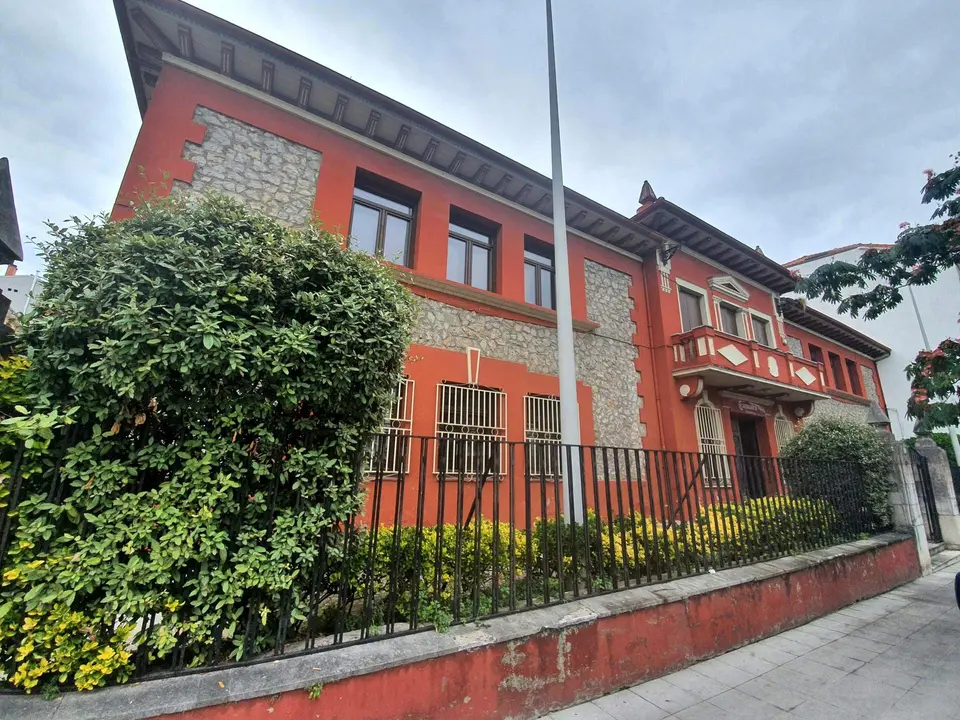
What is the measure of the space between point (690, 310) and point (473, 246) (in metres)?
6.84

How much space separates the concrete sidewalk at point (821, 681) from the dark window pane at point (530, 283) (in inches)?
271

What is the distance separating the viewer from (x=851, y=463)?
740cm

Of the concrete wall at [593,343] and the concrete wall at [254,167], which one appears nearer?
the concrete wall at [254,167]

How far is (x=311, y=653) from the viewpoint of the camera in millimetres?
2529

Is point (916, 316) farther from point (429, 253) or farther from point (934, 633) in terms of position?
point (429, 253)

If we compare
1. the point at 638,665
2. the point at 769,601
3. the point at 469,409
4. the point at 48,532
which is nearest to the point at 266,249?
the point at 48,532

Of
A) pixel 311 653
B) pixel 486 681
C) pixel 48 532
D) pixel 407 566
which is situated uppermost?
pixel 48 532

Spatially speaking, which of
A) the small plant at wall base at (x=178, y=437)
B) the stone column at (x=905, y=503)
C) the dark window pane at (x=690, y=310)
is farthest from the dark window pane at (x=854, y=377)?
the small plant at wall base at (x=178, y=437)

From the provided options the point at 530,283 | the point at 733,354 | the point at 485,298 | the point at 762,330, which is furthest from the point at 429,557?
the point at 762,330

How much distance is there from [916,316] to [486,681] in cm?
2813

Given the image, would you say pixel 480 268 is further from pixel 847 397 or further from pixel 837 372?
pixel 837 372

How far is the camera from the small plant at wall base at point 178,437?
2.10 m

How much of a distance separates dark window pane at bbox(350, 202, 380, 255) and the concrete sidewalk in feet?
22.9

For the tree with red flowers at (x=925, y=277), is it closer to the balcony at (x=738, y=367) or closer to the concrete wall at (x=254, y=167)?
the balcony at (x=738, y=367)
